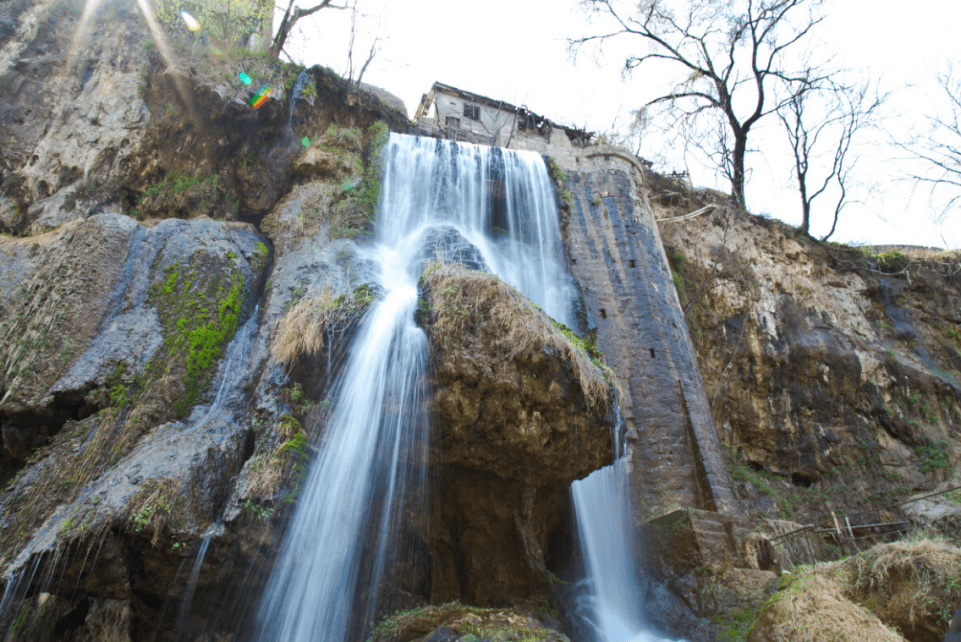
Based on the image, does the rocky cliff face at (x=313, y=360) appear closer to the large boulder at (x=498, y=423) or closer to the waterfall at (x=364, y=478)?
the large boulder at (x=498, y=423)

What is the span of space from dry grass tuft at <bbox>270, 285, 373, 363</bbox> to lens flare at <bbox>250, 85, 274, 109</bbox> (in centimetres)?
594

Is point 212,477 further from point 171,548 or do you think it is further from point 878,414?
point 878,414

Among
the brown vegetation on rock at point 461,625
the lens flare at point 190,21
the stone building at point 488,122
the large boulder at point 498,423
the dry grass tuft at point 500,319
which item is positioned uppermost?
the stone building at point 488,122

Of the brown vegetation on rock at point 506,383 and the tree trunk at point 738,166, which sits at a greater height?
the tree trunk at point 738,166

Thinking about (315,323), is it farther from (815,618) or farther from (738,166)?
(738,166)

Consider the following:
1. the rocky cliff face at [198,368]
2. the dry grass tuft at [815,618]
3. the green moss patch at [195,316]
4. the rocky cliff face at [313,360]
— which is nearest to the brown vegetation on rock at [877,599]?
the dry grass tuft at [815,618]

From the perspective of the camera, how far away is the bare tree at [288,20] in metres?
13.2

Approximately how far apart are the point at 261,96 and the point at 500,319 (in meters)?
8.08

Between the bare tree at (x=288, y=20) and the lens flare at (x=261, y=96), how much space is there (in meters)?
1.83

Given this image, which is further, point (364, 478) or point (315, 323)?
point (315, 323)

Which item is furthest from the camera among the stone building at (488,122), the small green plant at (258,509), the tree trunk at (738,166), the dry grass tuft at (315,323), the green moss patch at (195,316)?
the stone building at (488,122)

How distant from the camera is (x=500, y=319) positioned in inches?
260

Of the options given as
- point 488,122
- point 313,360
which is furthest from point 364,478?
point 488,122

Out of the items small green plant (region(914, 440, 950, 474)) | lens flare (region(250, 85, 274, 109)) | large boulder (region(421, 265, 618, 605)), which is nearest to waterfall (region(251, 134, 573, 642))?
large boulder (region(421, 265, 618, 605))
